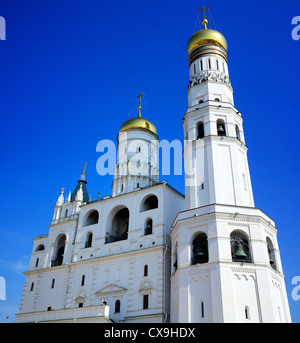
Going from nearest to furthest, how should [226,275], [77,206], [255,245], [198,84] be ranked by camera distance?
[226,275] < [255,245] < [198,84] < [77,206]

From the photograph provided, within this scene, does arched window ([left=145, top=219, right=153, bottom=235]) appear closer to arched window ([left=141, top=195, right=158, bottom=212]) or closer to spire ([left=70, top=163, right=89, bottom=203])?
arched window ([left=141, top=195, right=158, bottom=212])

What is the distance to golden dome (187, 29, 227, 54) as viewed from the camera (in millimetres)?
30041

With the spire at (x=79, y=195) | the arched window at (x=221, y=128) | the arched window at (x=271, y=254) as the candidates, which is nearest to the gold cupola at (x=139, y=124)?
the spire at (x=79, y=195)

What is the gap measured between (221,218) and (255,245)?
7.72 ft

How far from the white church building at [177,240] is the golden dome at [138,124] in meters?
0.10

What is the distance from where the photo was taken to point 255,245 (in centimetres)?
2081

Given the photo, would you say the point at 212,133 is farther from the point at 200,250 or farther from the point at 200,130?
the point at 200,250

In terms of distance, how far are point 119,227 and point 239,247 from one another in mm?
14186

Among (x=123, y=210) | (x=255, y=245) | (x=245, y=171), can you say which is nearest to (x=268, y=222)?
(x=255, y=245)

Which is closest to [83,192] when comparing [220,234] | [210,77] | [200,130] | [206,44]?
[200,130]

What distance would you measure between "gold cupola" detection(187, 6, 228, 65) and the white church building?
0.10 meters

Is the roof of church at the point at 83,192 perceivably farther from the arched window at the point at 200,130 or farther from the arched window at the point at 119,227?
the arched window at the point at 200,130
